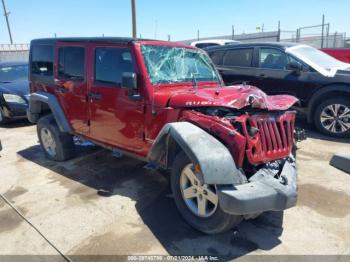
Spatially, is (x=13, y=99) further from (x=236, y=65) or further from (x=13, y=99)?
(x=236, y=65)

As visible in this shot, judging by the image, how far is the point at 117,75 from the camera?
4.09m

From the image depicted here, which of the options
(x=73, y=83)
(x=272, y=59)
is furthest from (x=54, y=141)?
(x=272, y=59)

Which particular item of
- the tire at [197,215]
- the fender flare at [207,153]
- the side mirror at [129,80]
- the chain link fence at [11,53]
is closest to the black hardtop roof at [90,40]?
the side mirror at [129,80]

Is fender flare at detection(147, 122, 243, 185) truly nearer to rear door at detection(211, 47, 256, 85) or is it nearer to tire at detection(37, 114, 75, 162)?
tire at detection(37, 114, 75, 162)

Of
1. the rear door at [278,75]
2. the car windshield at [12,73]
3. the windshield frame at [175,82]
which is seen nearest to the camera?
the windshield frame at [175,82]

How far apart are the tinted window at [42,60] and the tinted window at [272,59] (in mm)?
4224

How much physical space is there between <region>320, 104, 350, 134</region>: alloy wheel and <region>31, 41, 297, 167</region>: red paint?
8.48ft

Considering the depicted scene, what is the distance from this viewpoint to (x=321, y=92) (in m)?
6.23

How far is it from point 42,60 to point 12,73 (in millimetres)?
4111

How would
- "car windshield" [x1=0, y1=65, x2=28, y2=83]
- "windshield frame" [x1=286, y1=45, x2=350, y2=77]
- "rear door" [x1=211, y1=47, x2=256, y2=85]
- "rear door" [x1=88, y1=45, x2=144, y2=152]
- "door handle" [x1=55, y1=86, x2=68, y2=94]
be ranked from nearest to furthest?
"rear door" [x1=88, y1=45, x2=144, y2=152] < "door handle" [x1=55, y1=86, x2=68, y2=94] < "windshield frame" [x1=286, y1=45, x2=350, y2=77] < "rear door" [x1=211, y1=47, x2=256, y2=85] < "car windshield" [x1=0, y1=65, x2=28, y2=83]

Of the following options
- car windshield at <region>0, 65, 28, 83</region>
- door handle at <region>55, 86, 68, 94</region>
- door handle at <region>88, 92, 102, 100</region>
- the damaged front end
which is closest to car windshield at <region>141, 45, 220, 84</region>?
the damaged front end

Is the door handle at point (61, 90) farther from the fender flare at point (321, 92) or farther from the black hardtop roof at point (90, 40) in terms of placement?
the fender flare at point (321, 92)

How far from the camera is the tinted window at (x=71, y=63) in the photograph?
15.0 feet

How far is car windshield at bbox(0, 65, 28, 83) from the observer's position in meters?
8.59
